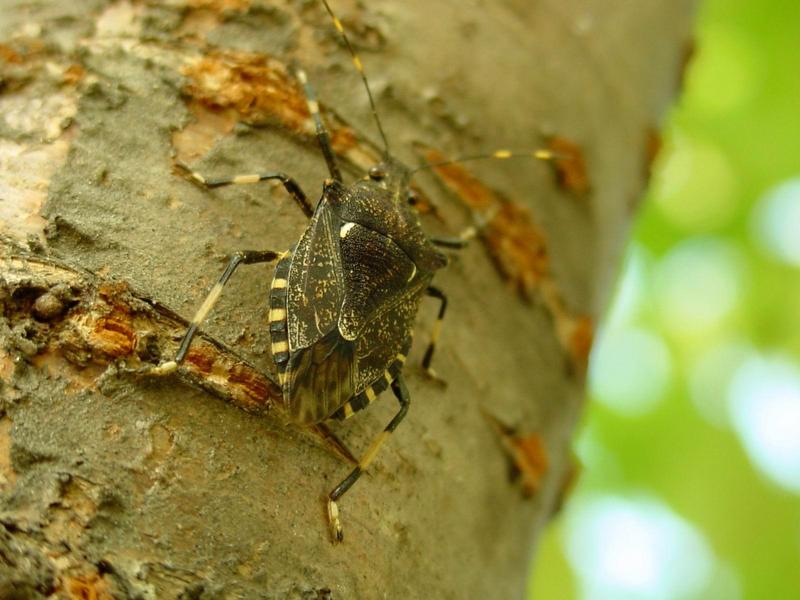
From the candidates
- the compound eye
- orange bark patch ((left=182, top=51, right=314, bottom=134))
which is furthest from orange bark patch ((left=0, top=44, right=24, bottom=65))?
the compound eye

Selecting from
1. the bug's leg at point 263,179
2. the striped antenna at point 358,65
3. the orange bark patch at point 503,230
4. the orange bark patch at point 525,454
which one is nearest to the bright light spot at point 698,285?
the orange bark patch at point 503,230

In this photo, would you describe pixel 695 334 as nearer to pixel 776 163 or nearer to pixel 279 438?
pixel 776 163

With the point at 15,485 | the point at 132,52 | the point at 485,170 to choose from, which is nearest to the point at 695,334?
the point at 485,170

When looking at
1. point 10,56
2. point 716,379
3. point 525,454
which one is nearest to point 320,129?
point 10,56

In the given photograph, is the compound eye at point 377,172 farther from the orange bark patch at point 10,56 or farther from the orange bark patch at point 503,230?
the orange bark patch at point 10,56

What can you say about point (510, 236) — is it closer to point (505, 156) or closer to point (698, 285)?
point (505, 156)

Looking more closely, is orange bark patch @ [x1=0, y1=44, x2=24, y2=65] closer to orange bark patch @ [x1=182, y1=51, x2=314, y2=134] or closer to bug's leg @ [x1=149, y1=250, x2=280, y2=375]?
orange bark patch @ [x1=182, y1=51, x2=314, y2=134]

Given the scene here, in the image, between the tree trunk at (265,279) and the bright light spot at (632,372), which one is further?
the bright light spot at (632,372)

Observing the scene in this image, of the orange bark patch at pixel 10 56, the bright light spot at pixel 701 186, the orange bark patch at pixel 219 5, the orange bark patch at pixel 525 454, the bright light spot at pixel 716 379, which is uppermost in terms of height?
the orange bark patch at pixel 219 5
